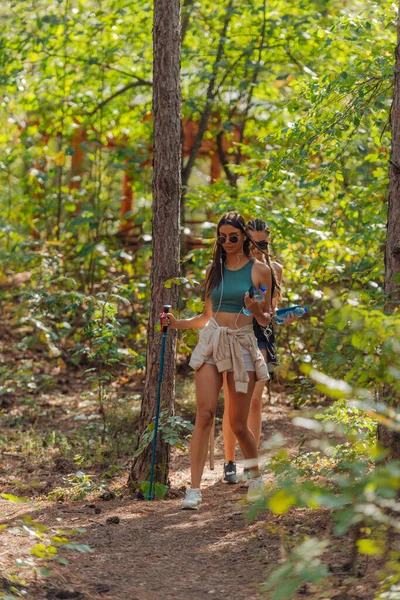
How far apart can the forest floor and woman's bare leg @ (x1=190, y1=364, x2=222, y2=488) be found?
35cm

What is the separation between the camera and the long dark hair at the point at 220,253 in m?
6.20

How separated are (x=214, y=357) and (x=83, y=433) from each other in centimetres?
371

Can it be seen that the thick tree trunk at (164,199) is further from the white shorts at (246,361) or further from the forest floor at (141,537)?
the white shorts at (246,361)

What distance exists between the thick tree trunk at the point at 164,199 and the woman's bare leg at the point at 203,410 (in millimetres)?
643

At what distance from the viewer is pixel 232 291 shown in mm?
6164

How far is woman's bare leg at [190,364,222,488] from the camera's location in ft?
20.1

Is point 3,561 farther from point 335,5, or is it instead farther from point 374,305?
point 335,5

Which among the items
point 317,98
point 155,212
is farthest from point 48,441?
point 317,98

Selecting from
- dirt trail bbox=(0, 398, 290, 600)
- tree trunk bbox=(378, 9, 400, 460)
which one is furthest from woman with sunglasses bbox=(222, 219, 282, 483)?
tree trunk bbox=(378, 9, 400, 460)

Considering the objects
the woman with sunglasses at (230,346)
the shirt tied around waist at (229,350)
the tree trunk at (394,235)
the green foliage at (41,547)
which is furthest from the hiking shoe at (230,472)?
the green foliage at (41,547)

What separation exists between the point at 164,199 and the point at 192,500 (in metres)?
2.30

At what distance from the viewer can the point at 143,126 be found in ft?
41.8

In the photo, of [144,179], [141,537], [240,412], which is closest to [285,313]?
[240,412]

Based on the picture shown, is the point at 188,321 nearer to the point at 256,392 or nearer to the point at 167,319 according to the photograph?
the point at 167,319
